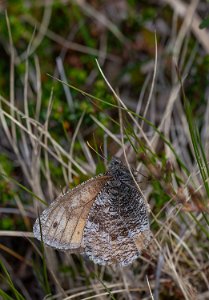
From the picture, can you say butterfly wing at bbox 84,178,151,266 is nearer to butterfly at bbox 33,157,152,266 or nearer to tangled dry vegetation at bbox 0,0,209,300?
butterfly at bbox 33,157,152,266

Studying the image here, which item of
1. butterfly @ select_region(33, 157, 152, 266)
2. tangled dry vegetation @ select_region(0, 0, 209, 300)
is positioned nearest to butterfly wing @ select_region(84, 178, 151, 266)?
butterfly @ select_region(33, 157, 152, 266)

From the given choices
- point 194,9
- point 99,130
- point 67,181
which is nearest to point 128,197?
point 67,181

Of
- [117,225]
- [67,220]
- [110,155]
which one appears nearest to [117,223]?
[117,225]

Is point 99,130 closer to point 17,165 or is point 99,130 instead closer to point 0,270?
point 17,165

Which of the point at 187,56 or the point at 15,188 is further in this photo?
the point at 187,56

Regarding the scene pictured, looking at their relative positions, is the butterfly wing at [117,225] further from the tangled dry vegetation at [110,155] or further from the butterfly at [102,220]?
the tangled dry vegetation at [110,155]

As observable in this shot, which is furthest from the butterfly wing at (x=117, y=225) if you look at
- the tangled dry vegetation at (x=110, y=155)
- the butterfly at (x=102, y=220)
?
the tangled dry vegetation at (x=110, y=155)

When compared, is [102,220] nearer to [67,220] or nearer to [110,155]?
[67,220]
